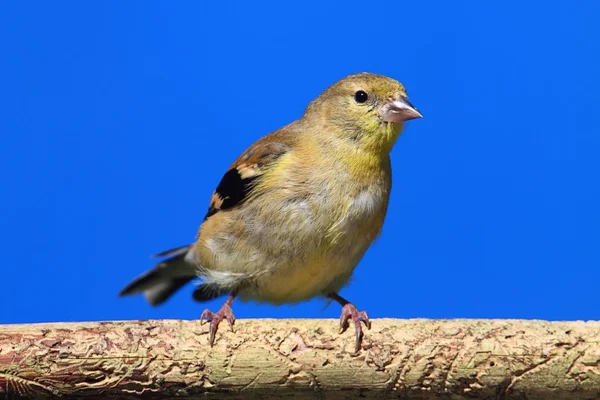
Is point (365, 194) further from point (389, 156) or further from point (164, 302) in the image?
point (164, 302)

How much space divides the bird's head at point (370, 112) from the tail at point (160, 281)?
121 centimetres

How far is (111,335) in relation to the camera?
2.95 meters

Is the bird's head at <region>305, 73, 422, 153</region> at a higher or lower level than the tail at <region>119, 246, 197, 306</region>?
higher

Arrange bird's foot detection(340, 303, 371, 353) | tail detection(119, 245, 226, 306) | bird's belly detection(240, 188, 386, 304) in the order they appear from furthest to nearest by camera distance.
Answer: tail detection(119, 245, 226, 306), bird's belly detection(240, 188, 386, 304), bird's foot detection(340, 303, 371, 353)

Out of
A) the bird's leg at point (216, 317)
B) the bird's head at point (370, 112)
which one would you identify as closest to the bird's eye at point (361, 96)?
the bird's head at point (370, 112)

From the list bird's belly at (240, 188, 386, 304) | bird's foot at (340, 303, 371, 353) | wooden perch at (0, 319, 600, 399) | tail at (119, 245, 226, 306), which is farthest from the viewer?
tail at (119, 245, 226, 306)

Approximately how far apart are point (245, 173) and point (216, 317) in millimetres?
864

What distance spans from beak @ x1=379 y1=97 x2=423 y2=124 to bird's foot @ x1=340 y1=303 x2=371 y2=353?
91 cm

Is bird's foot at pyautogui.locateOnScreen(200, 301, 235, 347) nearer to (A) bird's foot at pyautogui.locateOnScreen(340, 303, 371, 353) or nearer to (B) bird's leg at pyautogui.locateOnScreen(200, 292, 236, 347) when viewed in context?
(B) bird's leg at pyautogui.locateOnScreen(200, 292, 236, 347)

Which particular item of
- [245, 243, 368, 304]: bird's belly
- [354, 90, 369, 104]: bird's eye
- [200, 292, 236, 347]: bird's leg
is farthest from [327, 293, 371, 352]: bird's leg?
[354, 90, 369, 104]: bird's eye

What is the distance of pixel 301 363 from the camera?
9.64 feet

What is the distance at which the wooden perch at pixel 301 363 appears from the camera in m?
2.88

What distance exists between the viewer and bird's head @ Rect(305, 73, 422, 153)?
12.4 ft

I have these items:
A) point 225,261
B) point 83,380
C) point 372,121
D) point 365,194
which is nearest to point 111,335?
point 83,380
